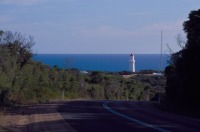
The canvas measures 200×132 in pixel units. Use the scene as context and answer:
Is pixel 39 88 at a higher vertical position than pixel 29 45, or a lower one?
lower

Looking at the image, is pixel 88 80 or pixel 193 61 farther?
pixel 88 80

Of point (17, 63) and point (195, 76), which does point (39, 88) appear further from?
point (195, 76)

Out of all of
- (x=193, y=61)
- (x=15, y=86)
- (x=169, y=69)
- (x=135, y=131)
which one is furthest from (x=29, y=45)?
(x=135, y=131)

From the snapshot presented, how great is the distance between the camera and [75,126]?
24.1 meters

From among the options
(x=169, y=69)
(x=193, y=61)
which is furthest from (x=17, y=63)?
(x=193, y=61)

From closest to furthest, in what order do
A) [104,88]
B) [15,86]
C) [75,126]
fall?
[75,126] → [15,86] → [104,88]

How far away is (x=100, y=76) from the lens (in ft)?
Answer: 321

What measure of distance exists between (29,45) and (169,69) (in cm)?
1623

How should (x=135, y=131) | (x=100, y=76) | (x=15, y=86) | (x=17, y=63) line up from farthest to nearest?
(x=100, y=76)
(x=17, y=63)
(x=15, y=86)
(x=135, y=131)

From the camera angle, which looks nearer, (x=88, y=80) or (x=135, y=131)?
(x=135, y=131)

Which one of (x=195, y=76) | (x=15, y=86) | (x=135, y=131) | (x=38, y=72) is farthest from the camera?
(x=38, y=72)

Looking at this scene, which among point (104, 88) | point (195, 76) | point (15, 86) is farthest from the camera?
point (104, 88)

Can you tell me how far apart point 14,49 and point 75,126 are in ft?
113

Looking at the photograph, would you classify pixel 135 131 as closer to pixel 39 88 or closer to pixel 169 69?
pixel 169 69
